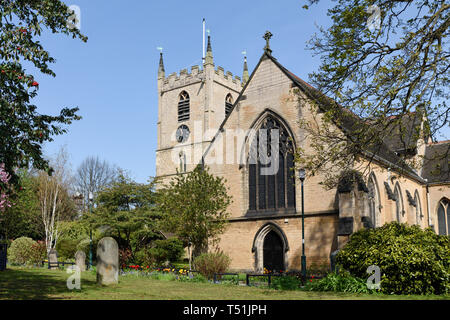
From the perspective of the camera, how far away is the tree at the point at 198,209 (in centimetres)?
2558

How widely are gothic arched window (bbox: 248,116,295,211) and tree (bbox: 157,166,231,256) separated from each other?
6.39 feet

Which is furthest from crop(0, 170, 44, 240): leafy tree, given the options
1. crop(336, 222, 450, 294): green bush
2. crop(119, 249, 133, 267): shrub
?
crop(336, 222, 450, 294): green bush

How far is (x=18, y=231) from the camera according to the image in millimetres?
45031

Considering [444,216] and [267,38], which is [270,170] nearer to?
[267,38]

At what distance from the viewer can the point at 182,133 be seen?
63.3 metres

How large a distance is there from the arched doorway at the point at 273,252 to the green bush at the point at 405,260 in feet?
31.5

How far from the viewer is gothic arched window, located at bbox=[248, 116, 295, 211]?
25.8 m

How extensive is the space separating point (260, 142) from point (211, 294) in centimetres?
1540

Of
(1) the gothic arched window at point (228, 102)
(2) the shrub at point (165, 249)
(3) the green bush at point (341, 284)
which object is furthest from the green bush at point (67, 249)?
(1) the gothic arched window at point (228, 102)

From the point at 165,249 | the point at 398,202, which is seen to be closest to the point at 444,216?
the point at 398,202

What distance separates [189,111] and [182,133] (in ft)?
10.9
